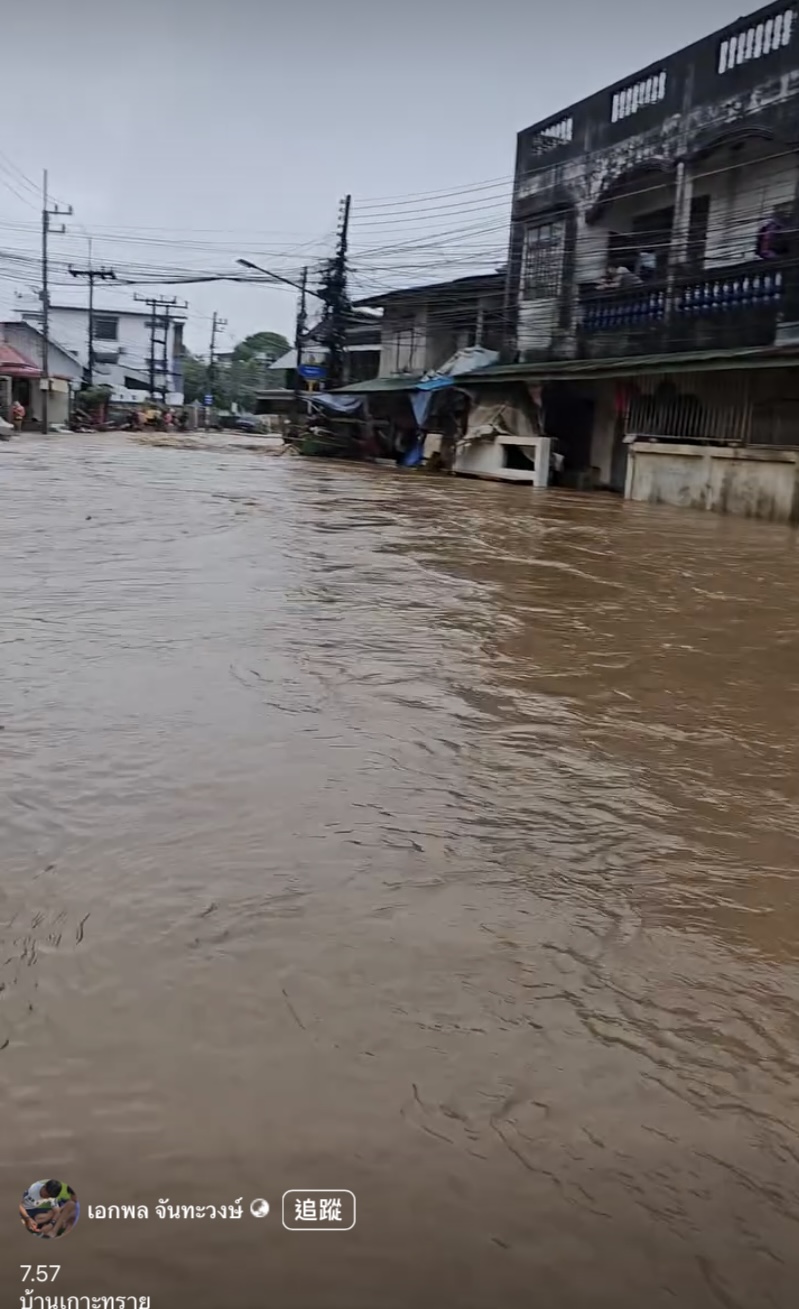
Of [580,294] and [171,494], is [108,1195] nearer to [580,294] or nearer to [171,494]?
[171,494]

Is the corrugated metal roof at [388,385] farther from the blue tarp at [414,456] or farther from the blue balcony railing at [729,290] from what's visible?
the blue balcony railing at [729,290]

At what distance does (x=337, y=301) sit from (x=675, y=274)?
634 inches

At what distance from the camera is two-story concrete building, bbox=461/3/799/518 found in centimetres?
1694

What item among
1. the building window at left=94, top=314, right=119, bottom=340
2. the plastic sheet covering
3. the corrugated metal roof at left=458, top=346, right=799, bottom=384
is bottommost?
the plastic sheet covering

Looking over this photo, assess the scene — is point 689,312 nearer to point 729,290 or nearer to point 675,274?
point 729,290

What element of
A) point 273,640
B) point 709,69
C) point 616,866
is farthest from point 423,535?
point 709,69

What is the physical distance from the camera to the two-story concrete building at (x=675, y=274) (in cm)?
1694

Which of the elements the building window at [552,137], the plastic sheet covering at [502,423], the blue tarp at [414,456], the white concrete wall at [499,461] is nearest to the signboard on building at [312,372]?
the blue tarp at [414,456]

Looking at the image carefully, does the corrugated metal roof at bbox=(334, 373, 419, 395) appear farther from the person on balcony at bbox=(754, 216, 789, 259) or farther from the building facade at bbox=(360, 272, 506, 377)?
the person on balcony at bbox=(754, 216, 789, 259)

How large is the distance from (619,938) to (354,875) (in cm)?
76

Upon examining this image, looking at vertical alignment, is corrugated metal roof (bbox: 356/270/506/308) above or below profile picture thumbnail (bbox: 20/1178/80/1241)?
above

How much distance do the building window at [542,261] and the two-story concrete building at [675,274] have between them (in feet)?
0.15

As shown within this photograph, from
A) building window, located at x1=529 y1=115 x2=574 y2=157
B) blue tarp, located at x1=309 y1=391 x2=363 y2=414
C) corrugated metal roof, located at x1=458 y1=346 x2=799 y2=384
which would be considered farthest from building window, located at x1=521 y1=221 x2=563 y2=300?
blue tarp, located at x1=309 y1=391 x2=363 y2=414

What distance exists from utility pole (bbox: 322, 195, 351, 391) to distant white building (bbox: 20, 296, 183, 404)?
1212 inches
